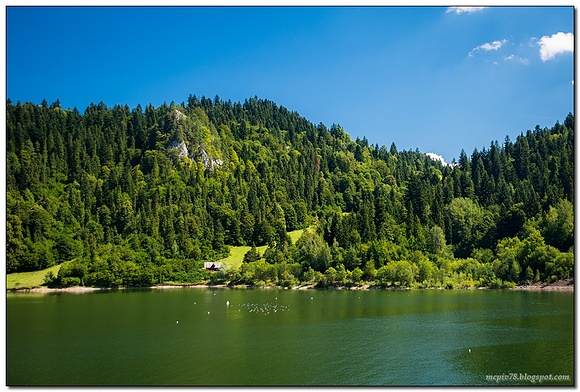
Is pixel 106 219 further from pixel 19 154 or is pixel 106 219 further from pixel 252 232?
pixel 252 232

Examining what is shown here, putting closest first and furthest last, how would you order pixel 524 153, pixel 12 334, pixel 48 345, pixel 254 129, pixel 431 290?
pixel 48 345, pixel 12 334, pixel 431 290, pixel 524 153, pixel 254 129

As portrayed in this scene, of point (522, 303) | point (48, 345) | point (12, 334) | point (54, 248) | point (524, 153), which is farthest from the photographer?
point (524, 153)

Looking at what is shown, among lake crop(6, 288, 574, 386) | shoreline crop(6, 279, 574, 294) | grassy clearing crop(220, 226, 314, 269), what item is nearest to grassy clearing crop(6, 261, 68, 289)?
shoreline crop(6, 279, 574, 294)

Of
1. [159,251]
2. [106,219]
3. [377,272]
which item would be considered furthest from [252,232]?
[377,272]

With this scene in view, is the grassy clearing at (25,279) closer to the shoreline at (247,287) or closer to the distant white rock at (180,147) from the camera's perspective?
the shoreline at (247,287)

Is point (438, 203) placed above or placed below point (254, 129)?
below

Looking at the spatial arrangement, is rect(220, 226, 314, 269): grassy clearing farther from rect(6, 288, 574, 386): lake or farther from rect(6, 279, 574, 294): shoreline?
rect(6, 288, 574, 386): lake

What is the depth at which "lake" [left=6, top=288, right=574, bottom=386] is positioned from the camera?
2939cm

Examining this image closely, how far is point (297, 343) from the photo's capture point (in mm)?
38688

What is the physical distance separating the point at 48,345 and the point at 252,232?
88.8 meters

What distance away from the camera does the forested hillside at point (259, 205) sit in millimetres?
Answer: 93188

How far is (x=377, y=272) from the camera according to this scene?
90500mm

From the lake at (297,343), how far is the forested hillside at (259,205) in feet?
90.2

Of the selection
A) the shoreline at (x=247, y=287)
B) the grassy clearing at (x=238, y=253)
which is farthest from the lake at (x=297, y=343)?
Result: the grassy clearing at (x=238, y=253)
